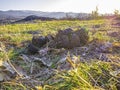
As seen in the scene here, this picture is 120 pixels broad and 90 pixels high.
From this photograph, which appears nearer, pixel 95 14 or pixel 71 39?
pixel 71 39

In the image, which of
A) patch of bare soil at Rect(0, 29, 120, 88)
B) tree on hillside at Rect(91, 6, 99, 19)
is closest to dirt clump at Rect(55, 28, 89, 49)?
patch of bare soil at Rect(0, 29, 120, 88)

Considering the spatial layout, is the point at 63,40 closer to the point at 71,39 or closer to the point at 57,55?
the point at 71,39

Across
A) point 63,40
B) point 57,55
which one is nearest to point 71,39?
point 63,40

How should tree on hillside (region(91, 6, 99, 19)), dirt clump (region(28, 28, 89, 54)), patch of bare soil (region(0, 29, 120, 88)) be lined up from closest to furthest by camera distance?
1. patch of bare soil (region(0, 29, 120, 88))
2. dirt clump (region(28, 28, 89, 54))
3. tree on hillside (region(91, 6, 99, 19))

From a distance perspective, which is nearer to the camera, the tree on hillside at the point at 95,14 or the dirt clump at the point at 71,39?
the dirt clump at the point at 71,39

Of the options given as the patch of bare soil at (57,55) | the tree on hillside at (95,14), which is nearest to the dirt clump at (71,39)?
the patch of bare soil at (57,55)

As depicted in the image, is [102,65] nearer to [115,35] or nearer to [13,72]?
[13,72]

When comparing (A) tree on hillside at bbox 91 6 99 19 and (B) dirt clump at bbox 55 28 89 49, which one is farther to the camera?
(A) tree on hillside at bbox 91 6 99 19

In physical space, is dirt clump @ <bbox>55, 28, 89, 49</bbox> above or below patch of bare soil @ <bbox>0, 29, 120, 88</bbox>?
above

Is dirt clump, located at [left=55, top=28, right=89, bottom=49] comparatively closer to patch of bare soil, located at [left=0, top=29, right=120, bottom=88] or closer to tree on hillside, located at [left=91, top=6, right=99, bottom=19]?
patch of bare soil, located at [left=0, top=29, right=120, bottom=88]

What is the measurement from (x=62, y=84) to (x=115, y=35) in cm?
259

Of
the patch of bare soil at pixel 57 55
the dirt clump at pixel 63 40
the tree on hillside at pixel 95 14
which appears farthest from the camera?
the tree on hillside at pixel 95 14

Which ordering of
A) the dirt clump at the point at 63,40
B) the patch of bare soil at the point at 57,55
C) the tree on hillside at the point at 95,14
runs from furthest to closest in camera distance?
→ 1. the tree on hillside at the point at 95,14
2. the dirt clump at the point at 63,40
3. the patch of bare soil at the point at 57,55

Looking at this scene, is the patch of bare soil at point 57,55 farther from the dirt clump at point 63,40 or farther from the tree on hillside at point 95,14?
the tree on hillside at point 95,14
